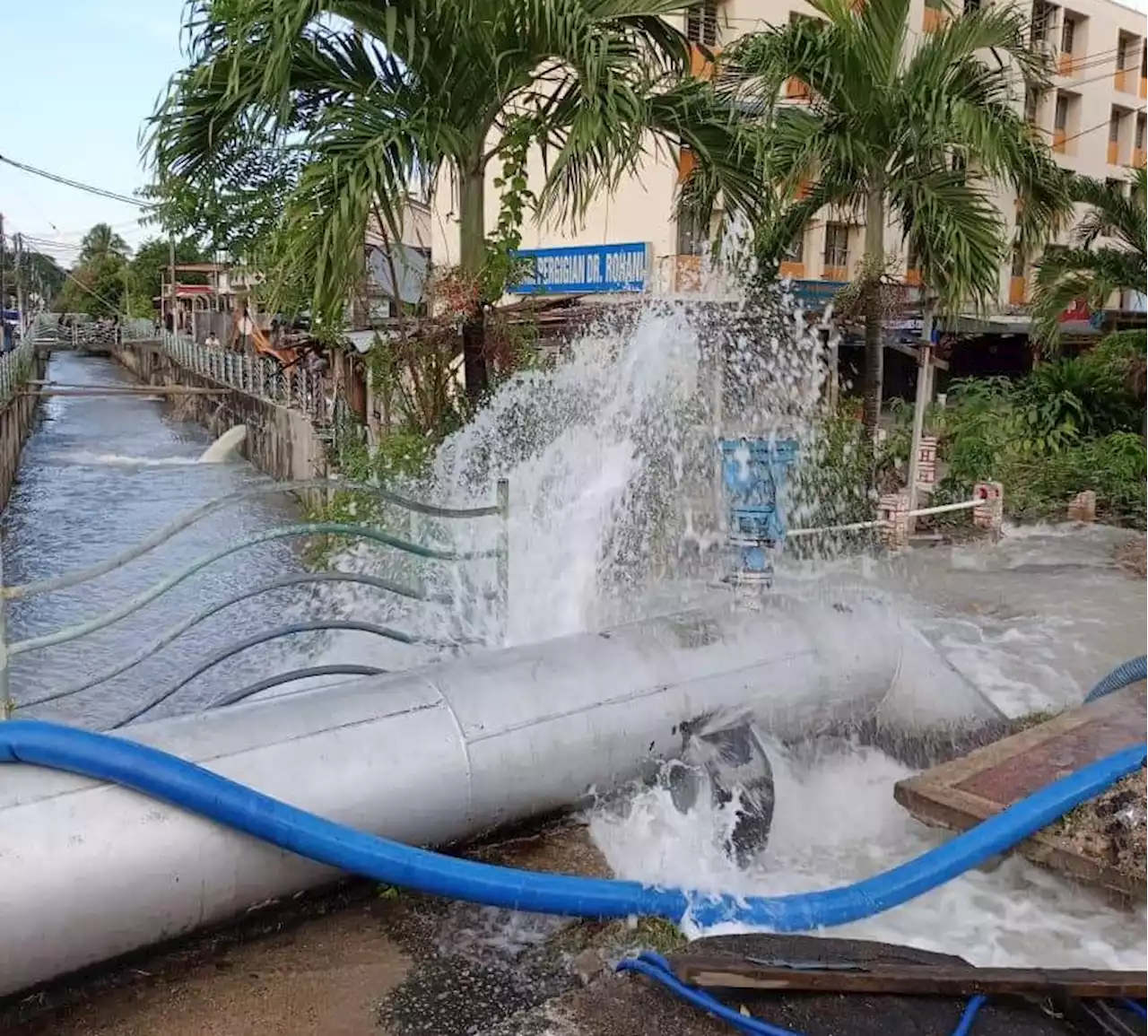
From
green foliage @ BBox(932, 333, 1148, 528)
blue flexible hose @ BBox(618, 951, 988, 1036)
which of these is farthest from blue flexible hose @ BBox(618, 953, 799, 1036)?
green foliage @ BBox(932, 333, 1148, 528)

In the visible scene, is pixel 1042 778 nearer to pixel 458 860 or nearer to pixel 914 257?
pixel 458 860

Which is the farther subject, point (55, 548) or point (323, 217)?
point (55, 548)

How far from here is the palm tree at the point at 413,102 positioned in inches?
231

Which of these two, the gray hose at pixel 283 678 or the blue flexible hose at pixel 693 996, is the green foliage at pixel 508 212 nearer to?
the gray hose at pixel 283 678

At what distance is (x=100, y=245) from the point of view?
99.8m

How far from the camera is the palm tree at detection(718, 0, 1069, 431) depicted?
936 cm

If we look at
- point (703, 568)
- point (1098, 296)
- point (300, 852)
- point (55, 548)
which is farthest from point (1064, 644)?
point (55, 548)

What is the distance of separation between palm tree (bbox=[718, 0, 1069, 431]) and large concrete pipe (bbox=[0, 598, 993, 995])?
17.6 ft

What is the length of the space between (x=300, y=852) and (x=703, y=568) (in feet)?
17.2

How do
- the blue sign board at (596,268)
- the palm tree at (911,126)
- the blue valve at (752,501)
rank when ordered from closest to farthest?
the blue valve at (752,501) < the palm tree at (911,126) < the blue sign board at (596,268)

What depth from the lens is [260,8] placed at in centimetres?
593

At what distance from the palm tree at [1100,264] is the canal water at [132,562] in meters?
9.37

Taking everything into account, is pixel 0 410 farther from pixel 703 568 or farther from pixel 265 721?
pixel 265 721

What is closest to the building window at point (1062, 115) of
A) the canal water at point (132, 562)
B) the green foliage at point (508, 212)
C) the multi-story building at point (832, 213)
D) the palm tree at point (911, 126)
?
the multi-story building at point (832, 213)
